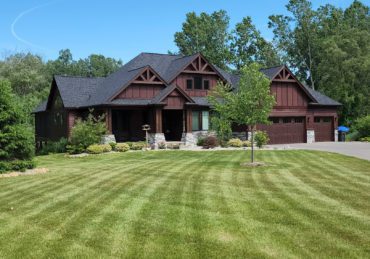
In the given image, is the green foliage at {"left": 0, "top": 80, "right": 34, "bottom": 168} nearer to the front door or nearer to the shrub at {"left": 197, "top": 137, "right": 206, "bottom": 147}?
the shrub at {"left": 197, "top": 137, "right": 206, "bottom": 147}

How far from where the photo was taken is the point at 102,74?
3546 inches

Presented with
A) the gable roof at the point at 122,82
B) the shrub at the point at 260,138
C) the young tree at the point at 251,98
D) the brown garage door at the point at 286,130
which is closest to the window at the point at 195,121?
the gable roof at the point at 122,82

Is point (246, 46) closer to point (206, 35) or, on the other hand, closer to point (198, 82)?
point (206, 35)

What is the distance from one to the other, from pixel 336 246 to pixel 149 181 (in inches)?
332

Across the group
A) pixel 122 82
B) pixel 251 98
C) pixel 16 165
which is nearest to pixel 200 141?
pixel 122 82

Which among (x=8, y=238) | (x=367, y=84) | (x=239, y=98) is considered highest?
(x=367, y=84)

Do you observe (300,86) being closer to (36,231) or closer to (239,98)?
(239,98)

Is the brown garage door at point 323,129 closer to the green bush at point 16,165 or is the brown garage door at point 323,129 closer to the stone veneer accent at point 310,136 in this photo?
the stone veneer accent at point 310,136

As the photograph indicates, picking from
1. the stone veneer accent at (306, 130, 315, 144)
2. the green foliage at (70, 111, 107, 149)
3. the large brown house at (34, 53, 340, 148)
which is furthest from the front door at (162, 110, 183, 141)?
the stone veneer accent at (306, 130, 315, 144)

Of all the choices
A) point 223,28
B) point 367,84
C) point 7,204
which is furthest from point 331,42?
point 7,204

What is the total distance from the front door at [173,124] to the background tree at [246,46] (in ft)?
83.9

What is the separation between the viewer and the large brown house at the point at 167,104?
114ft

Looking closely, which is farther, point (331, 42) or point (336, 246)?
point (331, 42)

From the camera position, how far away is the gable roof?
114ft
